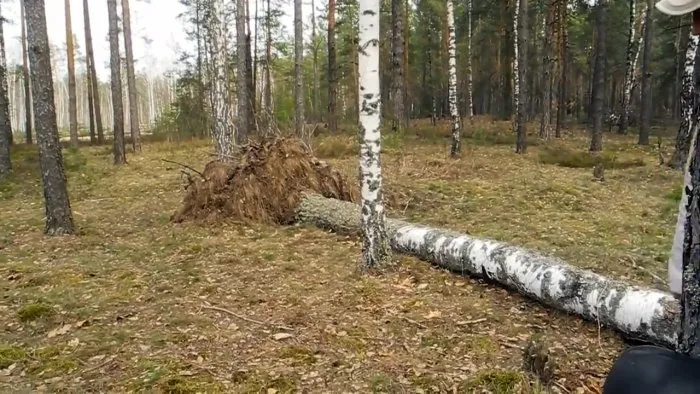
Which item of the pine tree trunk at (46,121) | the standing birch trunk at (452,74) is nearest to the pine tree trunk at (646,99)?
the standing birch trunk at (452,74)

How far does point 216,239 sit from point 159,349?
3.09 metres

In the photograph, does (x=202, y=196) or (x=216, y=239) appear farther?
(x=202, y=196)

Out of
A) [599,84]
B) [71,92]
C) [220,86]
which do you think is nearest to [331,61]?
[71,92]

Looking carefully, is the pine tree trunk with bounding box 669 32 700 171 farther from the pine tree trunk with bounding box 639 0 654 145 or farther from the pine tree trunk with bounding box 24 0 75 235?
the pine tree trunk with bounding box 24 0 75 235

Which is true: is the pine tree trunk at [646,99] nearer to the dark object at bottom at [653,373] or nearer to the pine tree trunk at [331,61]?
the pine tree trunk at [331,61]

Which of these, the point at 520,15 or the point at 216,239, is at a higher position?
the point at 520,15

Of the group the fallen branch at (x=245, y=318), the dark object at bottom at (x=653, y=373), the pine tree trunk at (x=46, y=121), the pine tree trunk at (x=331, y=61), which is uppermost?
the pine tree trunk at (x=331, y=61)

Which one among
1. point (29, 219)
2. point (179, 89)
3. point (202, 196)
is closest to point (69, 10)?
point (179, 89)

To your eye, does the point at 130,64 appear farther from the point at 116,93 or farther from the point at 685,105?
the point at 685,105

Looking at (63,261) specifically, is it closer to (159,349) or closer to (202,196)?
(202,196)

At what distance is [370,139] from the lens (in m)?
4.93

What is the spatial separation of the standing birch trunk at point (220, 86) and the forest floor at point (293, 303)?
5.44 ft

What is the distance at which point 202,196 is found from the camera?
784cm

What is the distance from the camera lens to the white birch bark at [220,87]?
957 cm
